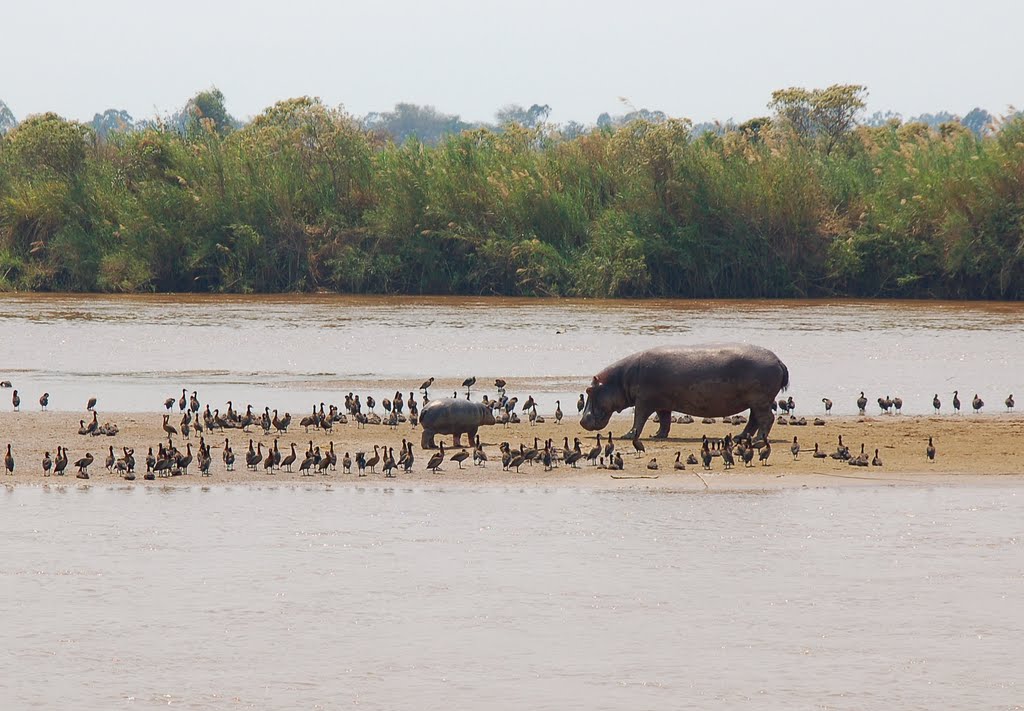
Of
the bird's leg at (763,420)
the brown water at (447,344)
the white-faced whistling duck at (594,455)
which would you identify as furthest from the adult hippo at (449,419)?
the brown water at (447,344)

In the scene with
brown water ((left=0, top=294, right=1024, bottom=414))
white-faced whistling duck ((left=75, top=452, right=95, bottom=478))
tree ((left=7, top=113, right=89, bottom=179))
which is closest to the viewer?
white-faced whistling duck ((left=75, top=452, right=95, bottom=478))

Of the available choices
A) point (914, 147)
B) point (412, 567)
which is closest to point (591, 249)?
point (914, 147)

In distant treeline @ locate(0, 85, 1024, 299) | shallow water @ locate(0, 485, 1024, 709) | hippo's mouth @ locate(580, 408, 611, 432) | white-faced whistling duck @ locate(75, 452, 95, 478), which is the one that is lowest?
shallow water @ locate(0, 485, 1024, 709)

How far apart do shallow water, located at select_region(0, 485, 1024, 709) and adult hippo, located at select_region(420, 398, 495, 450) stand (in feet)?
8.24

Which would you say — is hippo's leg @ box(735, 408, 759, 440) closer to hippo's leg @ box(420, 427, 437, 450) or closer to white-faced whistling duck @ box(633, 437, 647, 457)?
white-faced whistling duck @ box(633, 437, 647, 457)

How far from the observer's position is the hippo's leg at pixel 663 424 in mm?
21234

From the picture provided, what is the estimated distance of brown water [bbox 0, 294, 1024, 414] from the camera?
26.8 m

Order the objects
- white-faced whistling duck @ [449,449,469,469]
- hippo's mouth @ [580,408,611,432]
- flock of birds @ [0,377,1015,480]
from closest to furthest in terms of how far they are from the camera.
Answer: flock of birds @ [0,377,1015,480], white-faced whistling duck @ [449,449,469,469], hippo's mouth @ [580,408,611,432]

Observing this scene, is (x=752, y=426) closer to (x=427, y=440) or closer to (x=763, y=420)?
(x=763, y=420)

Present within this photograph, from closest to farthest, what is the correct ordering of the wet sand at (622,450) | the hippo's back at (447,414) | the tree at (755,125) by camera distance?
the wet sand at (622,450) → the hippo's back at (447,414) → the tree at (755,125)

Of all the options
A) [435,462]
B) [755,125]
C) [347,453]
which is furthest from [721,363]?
[755,125]

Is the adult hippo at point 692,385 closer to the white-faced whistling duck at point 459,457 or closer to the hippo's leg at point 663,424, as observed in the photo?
the hippo's leg at point 663,424

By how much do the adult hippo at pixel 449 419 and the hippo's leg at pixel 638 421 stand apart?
2093 millimetres

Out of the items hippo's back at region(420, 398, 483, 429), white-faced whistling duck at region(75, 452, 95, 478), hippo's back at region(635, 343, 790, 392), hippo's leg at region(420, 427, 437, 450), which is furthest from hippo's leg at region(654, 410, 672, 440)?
white-faced whistling duck at region(75, 452, 95, 478)
